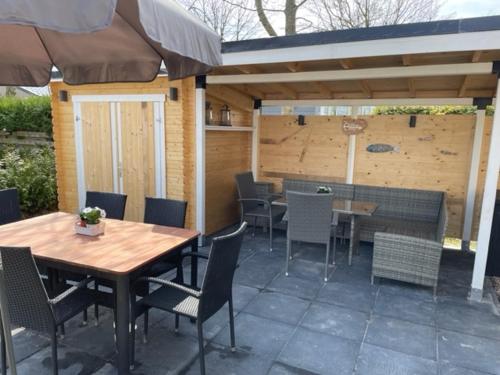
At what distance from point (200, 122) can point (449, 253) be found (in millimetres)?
3851

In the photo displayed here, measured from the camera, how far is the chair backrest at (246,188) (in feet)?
17.3

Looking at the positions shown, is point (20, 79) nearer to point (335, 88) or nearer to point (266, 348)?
point (266, 348)

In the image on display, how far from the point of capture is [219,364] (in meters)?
2.48

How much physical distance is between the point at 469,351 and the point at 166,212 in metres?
2.74

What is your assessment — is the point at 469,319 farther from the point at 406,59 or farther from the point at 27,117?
the point at 27,117

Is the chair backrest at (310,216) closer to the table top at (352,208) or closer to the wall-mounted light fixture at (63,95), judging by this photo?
the table top at (352,208)

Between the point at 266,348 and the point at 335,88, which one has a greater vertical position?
the point at 335,88

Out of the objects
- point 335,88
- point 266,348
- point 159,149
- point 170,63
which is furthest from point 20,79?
point 335,88

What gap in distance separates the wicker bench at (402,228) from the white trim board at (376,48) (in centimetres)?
160

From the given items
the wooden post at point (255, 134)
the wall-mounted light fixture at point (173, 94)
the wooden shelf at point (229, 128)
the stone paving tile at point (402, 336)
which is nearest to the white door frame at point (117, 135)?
the wall-mounted light fixture at point (173, 94)

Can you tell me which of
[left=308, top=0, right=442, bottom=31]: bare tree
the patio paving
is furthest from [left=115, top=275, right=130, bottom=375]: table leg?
[left=308, top=0, right=442, bottom=31]: bare tree

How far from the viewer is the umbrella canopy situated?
144 cm

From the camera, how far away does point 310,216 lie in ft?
12.8

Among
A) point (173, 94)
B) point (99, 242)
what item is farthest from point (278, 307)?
point (173, 94)
